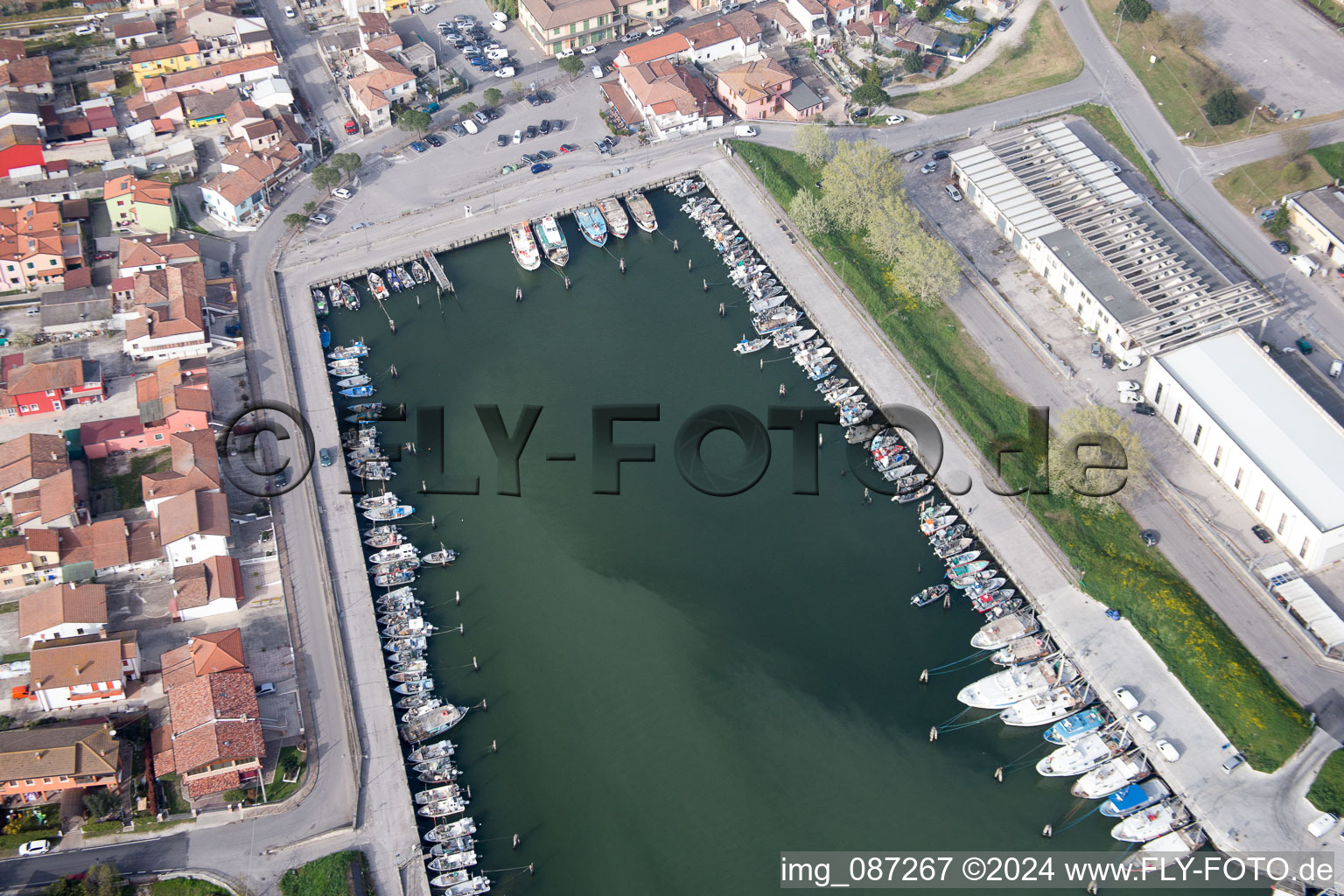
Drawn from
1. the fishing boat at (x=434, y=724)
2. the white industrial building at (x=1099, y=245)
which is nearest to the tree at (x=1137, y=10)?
the white industrial building at (x=1099, y=245)

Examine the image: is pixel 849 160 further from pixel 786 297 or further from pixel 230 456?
pixel 230 456

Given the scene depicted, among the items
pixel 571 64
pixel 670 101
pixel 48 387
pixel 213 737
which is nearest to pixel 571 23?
pixel 571 64

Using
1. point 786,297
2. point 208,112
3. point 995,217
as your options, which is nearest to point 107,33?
point 208,112

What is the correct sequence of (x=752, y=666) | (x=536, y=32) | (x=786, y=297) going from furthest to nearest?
(x=536, y=32) → (x=786, y=297) → (x=752, y=666)

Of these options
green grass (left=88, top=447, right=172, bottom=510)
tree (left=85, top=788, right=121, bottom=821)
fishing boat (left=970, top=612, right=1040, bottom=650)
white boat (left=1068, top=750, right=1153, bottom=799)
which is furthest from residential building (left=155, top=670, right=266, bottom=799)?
white boat (left=1068, top=750, right=1153, bottom=799)

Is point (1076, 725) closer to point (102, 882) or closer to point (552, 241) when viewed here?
point (102, 882)

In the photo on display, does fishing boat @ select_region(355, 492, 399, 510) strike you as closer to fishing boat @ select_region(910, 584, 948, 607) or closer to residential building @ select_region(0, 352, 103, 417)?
residential building @ select_region(0, 352, 103, 417)
